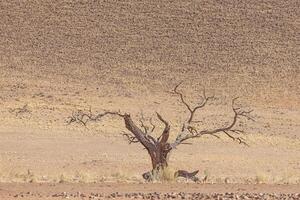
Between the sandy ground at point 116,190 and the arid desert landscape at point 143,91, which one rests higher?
the arid desert landscape at point 143,91

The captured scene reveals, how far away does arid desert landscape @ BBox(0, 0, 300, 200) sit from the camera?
17.8m

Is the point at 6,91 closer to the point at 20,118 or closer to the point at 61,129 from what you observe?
the point at 20,118

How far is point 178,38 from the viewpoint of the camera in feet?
188

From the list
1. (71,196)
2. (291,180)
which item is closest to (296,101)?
(291,180)

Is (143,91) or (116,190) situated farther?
(143,91)

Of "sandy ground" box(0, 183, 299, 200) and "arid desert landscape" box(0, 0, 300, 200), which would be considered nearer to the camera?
"sandy ground" box(0, 183, 299, 200)

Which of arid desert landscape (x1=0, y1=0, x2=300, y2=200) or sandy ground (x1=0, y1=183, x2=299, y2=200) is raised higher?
arid desert landscape (x1=0, y1=0, x2=300, y2=200)

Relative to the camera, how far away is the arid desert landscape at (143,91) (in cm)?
1783

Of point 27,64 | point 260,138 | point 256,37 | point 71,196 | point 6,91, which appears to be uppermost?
point 256,37

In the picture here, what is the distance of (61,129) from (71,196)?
21696 mm

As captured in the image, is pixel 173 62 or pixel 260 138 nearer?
pixel 260 138

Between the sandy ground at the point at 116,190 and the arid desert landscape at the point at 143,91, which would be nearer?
the sandy ground at the point at 116,190

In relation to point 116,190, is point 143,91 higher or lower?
higher

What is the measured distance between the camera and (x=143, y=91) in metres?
47.7
